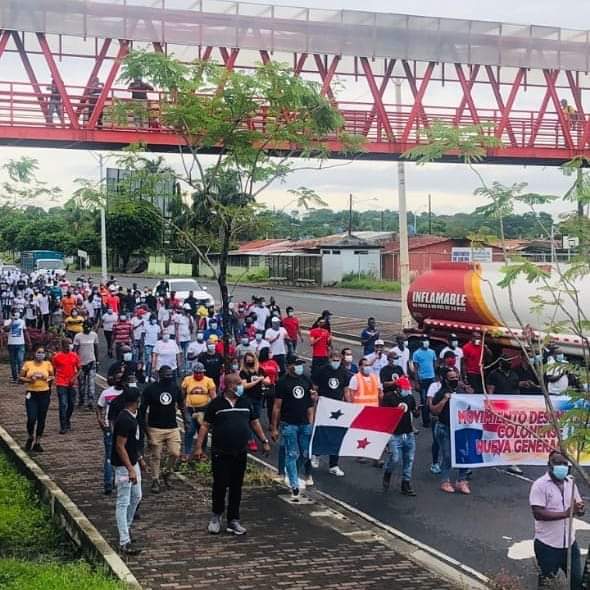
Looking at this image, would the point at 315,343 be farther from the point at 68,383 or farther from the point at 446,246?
the point at 446,246

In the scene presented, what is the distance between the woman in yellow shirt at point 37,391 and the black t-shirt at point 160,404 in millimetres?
2949

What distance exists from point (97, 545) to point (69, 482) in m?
2.94

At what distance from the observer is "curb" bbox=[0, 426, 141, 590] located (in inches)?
336

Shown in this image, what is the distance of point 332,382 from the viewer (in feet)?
43.1

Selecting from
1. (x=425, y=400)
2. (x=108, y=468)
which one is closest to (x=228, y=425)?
(x=108, y=468)

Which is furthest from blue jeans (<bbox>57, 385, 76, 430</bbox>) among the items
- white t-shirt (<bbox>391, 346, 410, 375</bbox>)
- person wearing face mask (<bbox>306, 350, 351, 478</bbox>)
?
white t-shirt (<bbox>391, 346, 410, 375</bbox>)

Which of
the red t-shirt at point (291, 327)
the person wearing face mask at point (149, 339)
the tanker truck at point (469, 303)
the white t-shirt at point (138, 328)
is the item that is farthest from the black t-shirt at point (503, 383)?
the white t-shirt at point (138, 328)

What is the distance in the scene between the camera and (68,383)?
14383mm

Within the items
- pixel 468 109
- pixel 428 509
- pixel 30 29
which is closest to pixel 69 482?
pixel 428 509

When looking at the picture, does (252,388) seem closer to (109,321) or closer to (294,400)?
(294,400)

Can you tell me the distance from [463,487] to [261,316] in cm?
1130

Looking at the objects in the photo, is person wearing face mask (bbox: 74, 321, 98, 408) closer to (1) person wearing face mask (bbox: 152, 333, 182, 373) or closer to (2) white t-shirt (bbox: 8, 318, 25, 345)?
(1) person wearing face mask (bbox: 152, 333, 182, 373)

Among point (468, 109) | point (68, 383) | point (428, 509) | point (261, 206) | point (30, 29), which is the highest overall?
point (30, 29)

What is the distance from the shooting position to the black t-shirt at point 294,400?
11328 millimetres
